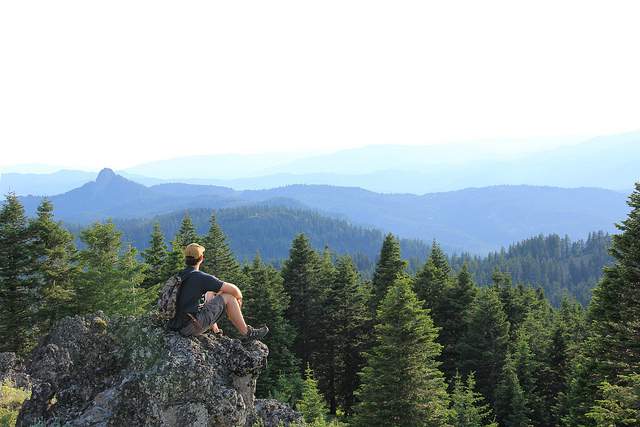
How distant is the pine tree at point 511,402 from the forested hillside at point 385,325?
0.10m

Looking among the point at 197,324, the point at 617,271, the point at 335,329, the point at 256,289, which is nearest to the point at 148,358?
the point at 197,324

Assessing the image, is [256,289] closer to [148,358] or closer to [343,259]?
[343,259]

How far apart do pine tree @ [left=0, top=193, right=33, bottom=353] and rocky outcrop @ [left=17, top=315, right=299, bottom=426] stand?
2255cm

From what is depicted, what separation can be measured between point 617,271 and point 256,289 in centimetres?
2549

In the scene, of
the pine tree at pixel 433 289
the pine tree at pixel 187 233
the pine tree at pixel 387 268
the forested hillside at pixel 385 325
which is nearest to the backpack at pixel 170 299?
the forested hillside at pixel 385 325

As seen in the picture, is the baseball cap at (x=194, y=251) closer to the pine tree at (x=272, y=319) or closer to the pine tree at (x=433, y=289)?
the pine tree at (x=272, y=319)

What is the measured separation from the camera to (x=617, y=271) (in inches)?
821

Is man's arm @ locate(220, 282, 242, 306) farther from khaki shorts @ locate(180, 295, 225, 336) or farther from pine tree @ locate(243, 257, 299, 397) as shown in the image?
pine tree @ locate(243, 257, 299, 397)

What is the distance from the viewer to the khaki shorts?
913cm

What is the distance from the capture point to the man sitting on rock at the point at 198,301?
29.9ft

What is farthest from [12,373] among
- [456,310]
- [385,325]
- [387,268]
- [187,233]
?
[456,310]

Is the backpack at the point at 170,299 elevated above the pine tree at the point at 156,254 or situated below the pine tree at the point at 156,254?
above

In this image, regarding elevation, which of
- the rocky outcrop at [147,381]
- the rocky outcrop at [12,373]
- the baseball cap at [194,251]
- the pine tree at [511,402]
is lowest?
the pine tree at [511,402]

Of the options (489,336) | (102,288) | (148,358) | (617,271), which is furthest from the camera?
(489,336)
